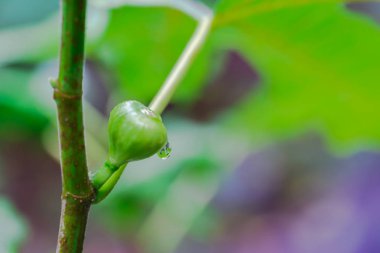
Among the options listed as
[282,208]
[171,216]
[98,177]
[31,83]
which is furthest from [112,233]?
[98,177]

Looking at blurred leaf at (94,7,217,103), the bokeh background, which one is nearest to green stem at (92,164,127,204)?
the bokeh background

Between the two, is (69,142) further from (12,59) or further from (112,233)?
(112,233)

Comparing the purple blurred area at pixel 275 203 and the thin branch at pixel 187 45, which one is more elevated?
the thin branch at pixel 187 45

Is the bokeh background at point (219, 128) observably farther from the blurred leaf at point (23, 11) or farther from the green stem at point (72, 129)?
the green stem at point (72, 129)

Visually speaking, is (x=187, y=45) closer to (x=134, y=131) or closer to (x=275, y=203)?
(x=134, y=131)

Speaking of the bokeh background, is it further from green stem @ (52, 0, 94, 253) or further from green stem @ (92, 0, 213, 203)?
green stem @ (52, 0, 94, 253)

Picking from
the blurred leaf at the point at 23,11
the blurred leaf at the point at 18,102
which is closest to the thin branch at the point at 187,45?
the blurred leaf at the point at 18,102
